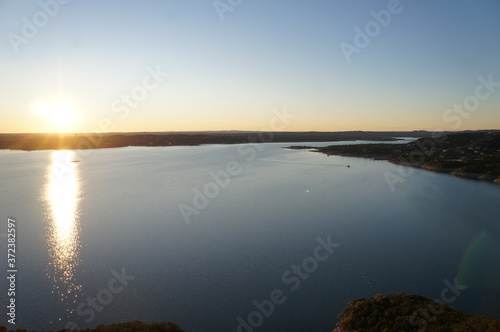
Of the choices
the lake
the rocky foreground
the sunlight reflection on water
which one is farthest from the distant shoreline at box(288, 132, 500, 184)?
the sunlight reflection on water

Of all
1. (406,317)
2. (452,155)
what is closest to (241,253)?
(406,317)

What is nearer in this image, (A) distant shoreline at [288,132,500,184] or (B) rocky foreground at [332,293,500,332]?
(B) rocky foreground at [332,293,500,332]

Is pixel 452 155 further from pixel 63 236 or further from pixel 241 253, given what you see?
pixel 63 236

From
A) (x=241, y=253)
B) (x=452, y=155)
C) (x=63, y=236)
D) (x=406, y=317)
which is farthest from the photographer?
(x=452, y=155)

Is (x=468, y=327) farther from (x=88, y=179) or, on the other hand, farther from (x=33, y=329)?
(x=88, y=179)

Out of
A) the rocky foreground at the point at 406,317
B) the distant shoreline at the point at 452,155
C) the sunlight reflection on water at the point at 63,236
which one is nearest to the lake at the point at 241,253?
the sunlight reflection on water at the point at 63,236

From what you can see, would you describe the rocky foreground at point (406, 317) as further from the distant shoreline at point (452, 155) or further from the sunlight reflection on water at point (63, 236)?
Result: the distant shoreline at point (452, 155)

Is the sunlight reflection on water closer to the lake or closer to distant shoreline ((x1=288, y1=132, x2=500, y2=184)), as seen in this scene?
the lake

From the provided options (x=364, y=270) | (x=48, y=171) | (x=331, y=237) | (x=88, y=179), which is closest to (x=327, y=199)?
(x=331, y=237)

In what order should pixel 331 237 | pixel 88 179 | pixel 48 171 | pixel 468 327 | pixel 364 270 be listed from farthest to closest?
1. pixel 48 171
2. pixel 88 179
3. pixel 331 237
4. pixel 364 270
5. pixel 468 327
